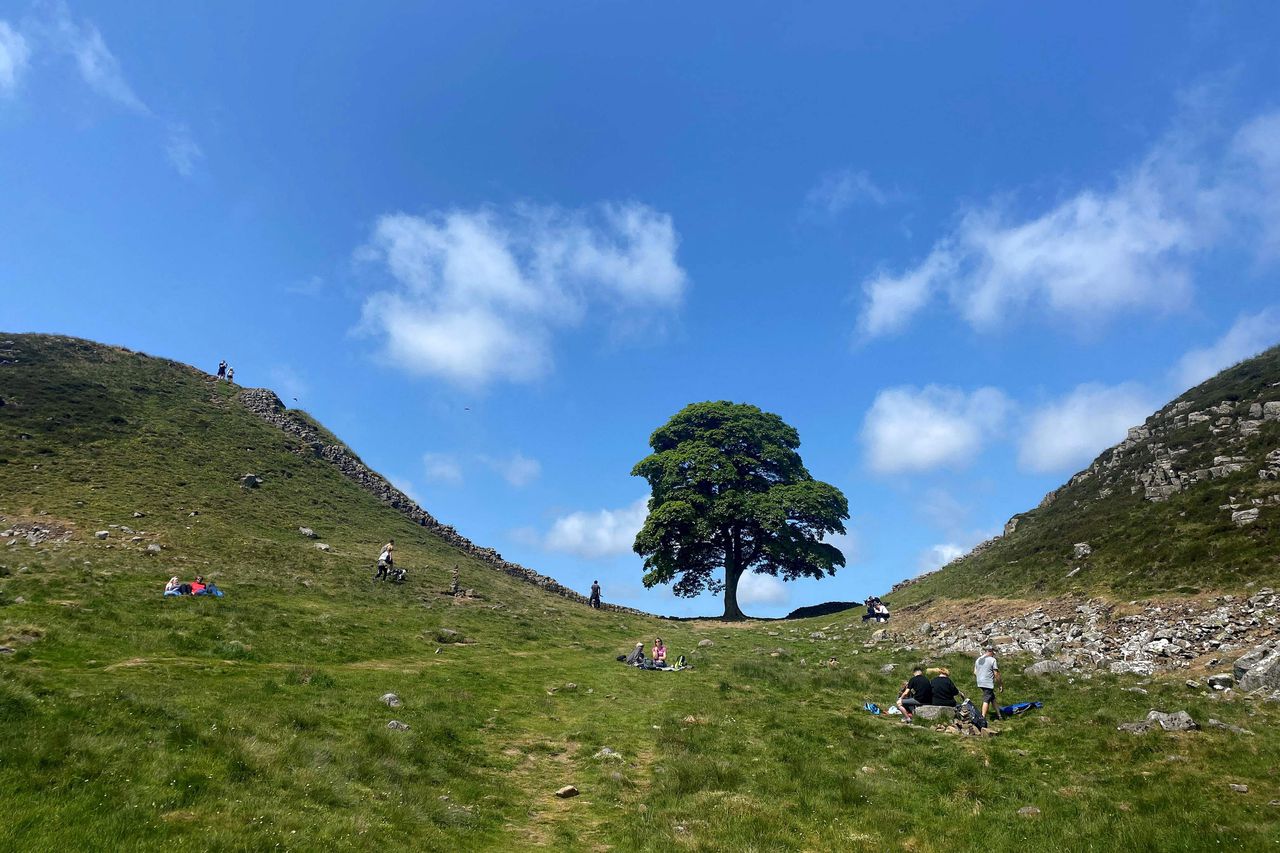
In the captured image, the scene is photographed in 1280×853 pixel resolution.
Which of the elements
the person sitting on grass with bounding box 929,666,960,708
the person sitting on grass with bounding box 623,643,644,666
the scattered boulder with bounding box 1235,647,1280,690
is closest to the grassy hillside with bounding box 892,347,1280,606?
the scattered boulder with bounding box 1235,647,1280,690

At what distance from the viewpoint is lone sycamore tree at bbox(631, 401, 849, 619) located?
65.2 metres

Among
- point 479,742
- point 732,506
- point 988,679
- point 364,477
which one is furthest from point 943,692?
point 364,477

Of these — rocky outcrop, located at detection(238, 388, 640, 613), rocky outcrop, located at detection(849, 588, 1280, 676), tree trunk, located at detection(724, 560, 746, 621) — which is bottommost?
rocky outcrop, located at detection(849, 588, 1280, 676)

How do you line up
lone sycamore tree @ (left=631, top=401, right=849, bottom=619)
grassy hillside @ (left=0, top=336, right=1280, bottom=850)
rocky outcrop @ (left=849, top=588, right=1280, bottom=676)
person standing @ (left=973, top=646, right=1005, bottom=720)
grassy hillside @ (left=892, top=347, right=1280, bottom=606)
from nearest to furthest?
grassy hillside @ (left=0, top=336, right=1280, bottom=850) < person standing @ (left=973, top=646, right=1005, bottom=720) < rocky outcrop @ (left=849, top=588, right=1280, bottom=676) < grassy hillside @ (left=892, top=347, right=1280, bottom=606) < lone sycamore tree @ (left=631, top=401, right=849, bottom=619)

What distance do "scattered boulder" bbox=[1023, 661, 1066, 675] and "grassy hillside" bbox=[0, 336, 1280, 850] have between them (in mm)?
1229

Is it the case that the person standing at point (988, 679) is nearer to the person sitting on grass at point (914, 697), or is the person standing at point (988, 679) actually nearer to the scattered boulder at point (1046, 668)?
the person sitting on grass at point (914, 697)

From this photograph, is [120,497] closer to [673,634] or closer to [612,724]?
[673,634]

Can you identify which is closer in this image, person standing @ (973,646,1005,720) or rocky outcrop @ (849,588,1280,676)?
person standing @ (973,646,1005,720)

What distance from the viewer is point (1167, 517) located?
36656 millimetres

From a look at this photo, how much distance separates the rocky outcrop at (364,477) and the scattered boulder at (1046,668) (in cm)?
5180

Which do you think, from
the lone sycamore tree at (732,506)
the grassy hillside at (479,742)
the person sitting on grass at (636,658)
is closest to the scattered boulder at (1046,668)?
the grassy hillside at (479,742)

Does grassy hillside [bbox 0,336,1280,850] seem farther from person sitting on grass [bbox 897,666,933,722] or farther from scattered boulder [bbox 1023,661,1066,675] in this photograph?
scattered boulder [bbox 1023,661,1066,675]

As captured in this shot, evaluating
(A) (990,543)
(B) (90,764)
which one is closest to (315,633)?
(B) (90,764)

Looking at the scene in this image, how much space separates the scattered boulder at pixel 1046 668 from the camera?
2391 cm
